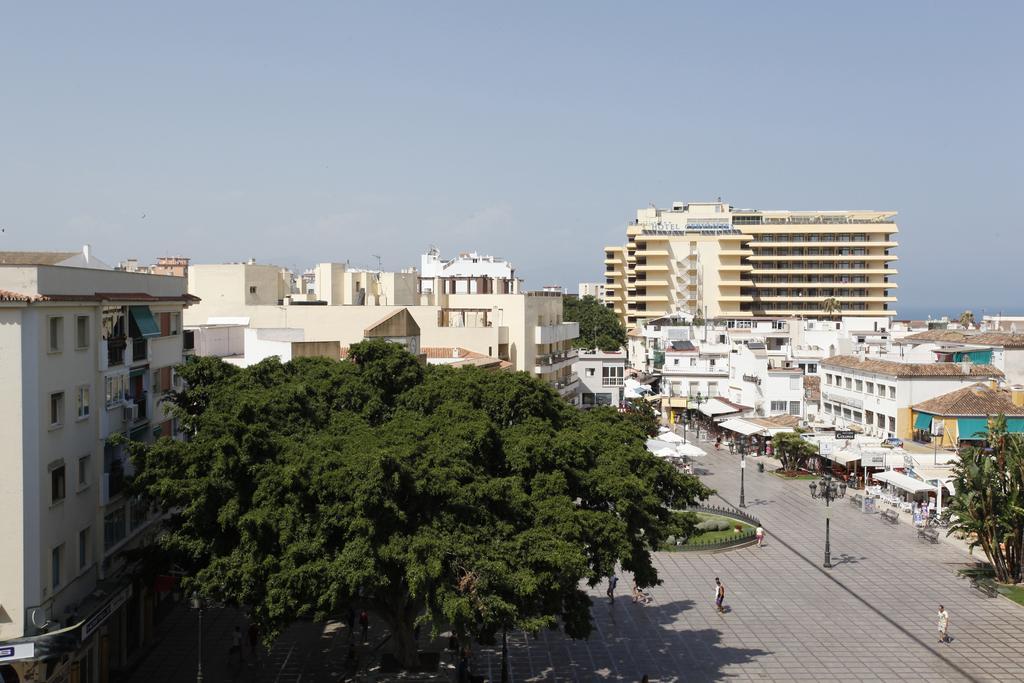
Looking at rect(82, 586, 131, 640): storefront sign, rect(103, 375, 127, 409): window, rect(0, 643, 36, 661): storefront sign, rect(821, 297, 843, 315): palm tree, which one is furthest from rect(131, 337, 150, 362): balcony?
rect(821, 297, 843, 315): palm tree

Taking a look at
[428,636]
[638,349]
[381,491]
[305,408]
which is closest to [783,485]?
[428,636]

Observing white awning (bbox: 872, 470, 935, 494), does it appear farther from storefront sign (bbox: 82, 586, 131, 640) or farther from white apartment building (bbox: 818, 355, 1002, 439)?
storefront sign (bbox: 82, 586, 131, 640)

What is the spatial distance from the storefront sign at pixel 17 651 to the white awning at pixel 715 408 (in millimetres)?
58974

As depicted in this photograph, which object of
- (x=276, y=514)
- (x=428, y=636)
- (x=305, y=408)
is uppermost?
(x=305, y=408)

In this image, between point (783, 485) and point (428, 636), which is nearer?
point (428, 636)

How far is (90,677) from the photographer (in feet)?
87.2

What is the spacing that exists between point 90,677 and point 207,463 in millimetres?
6667

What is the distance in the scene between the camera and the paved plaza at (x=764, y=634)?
28.5 m

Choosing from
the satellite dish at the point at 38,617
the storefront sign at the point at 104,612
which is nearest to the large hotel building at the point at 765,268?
the storefront sign at the point at 104,612

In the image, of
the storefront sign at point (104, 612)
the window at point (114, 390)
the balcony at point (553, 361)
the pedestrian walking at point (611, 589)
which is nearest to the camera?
the storefront sign at point (104, 612)

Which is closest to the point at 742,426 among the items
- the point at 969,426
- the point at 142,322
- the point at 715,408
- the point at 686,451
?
the point at 715,408

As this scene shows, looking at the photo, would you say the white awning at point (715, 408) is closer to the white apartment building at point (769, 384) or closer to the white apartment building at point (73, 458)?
the white apartment building at point (769, 384)

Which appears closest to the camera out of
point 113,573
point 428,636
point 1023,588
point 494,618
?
point 494,618

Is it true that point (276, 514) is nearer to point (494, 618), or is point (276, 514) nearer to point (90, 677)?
point (494, 618)
